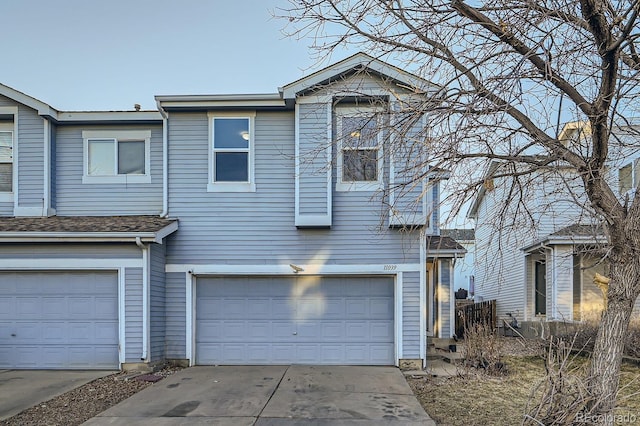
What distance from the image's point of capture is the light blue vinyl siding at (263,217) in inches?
412

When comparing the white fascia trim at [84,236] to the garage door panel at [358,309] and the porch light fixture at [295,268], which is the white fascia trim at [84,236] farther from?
the garage door panel at [358,309]

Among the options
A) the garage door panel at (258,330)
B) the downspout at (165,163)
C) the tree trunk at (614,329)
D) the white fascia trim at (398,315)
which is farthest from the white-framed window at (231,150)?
the tree trunk at (614,329)

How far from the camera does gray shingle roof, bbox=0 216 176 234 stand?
9695mm

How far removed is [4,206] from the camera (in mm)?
11258

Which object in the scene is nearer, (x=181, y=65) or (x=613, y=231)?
(x=613, y=231)

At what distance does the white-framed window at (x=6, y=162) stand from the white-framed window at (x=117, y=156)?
1804 millimetres

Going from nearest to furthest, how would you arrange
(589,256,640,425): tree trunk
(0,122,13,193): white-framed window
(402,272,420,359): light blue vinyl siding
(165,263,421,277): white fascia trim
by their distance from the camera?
(589,256,640,425): tree trunk → (402,272,420,359): light blue vinyl siding → (165,263,421,277): white fascia trim → (0,122,13,193): white-framed window

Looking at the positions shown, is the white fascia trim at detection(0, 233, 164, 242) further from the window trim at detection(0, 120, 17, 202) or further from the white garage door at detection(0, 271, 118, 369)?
the window trim at detection(0, 120, 17, 202)

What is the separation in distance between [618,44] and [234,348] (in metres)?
9.21

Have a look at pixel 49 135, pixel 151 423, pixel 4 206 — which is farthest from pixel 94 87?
pixel 151 423

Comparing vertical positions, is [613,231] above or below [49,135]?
below

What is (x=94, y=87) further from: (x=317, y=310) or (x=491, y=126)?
(x=491, y=126)

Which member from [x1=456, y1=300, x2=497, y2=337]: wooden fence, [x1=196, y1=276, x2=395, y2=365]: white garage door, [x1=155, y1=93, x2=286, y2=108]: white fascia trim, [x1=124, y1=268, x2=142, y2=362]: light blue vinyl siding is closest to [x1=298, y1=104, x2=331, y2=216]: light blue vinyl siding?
[x1=155, y1=93, x2=286, y2=108]: white fascia trim

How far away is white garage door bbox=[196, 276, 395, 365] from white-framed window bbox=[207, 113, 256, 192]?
235cm
